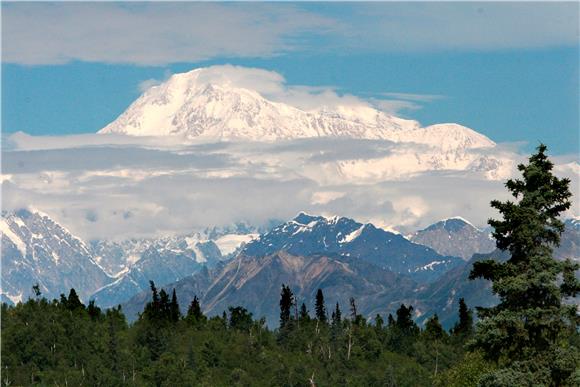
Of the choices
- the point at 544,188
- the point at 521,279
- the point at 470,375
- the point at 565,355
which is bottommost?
the point at 470,375

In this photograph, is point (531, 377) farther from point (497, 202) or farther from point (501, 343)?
point (497, 202)

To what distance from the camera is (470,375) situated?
98875mm

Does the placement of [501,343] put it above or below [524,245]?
below

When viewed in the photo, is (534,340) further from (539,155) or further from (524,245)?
(539,155)

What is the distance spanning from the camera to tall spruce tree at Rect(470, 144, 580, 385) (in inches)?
2454

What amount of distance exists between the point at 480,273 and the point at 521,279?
2.52m

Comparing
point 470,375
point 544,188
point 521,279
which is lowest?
point 470,375

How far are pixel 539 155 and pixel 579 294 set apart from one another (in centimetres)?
752

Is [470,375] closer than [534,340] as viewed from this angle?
No

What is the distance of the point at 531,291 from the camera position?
6341 centimetres

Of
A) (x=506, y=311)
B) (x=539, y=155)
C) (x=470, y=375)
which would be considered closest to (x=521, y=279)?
(x=506, y=311)

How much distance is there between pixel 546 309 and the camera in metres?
62.7

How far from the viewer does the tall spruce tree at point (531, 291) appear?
6234cm

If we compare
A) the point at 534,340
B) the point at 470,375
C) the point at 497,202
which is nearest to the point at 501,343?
the point at 534,340
